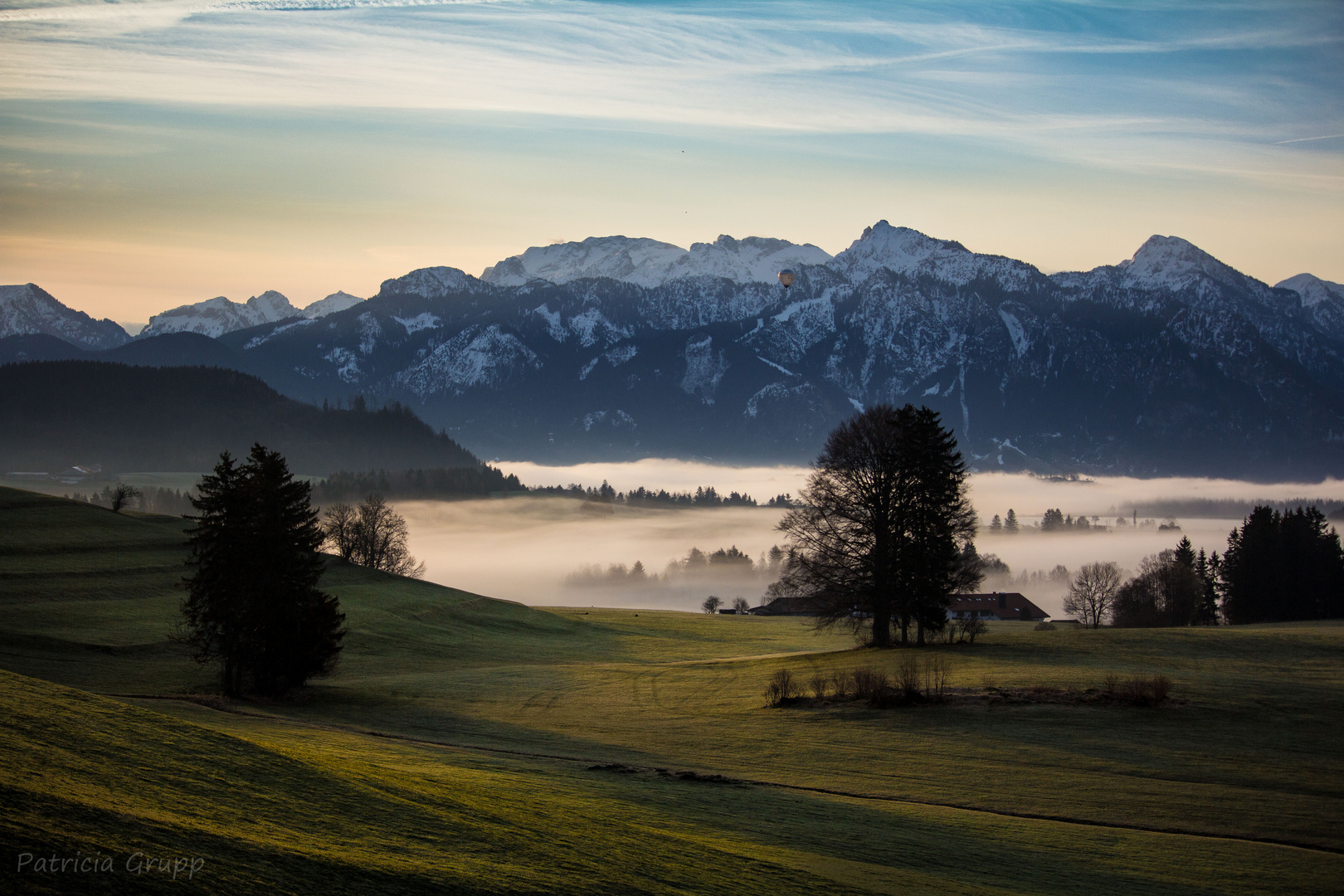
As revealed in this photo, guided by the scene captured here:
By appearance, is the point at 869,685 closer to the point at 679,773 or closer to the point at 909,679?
the point at 909,679

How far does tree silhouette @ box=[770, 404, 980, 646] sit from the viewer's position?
61062 mm

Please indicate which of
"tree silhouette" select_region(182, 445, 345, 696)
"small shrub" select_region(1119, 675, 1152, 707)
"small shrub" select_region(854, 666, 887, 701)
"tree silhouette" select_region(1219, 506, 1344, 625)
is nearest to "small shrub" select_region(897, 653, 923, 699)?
"small shrub" select_region(854, 666, 887, 701)

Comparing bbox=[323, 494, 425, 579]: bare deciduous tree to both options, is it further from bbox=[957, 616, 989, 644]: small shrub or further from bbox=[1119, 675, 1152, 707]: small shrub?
bbox=[1119, 675, 1152, 707]: small shrub

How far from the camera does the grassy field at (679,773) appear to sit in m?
17.7

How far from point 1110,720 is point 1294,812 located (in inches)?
481

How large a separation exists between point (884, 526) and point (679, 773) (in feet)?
107

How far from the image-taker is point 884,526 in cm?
6241

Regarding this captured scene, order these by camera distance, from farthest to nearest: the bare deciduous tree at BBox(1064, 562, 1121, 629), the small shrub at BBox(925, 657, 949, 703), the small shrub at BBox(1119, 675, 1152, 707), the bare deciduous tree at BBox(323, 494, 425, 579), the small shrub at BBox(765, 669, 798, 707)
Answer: the bare deciduous tree at BBox(1064, 562, 1121, 629) → the bare deciduous tree at BBox(323, 494, 425, 579) → the small shrub at BBox(765, 669, 798, 707) → the small shrub at BBox(925, 657, 949, 703) → the small shrub at BBox(1119, 675, 1152, 707)

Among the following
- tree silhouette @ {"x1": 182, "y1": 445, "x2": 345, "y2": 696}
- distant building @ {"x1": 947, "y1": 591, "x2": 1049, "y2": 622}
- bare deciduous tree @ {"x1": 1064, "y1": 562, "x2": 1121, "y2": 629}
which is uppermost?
tree silhouette @ {"x1": 182, "y1": 445, "x2": 345, "y2": 696}

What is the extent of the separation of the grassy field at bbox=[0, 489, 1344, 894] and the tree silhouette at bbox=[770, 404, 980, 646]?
350cm

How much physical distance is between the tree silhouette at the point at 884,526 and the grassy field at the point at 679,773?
3.50 meters

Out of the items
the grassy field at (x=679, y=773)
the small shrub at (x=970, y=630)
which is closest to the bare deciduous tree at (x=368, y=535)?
the grassy field at (x=679, y=773)

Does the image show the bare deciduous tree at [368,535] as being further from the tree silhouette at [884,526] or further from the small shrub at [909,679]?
the small shrub at [909,679]

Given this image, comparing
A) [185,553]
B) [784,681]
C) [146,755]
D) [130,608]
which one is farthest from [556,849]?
[185,553]
